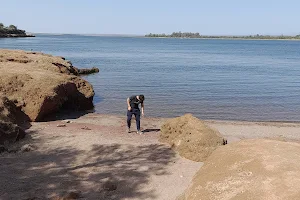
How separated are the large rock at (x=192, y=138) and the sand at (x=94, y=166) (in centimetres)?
32

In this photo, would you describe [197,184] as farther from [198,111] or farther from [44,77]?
[198,111]

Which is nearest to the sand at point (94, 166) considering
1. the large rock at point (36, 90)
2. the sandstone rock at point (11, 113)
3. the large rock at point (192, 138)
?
the large rock at point (192, 138)

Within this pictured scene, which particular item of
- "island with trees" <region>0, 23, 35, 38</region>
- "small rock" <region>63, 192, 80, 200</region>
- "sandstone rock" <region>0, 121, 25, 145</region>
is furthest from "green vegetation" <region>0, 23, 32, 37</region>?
"small rock" <region>63, 192, 80, 200</region>

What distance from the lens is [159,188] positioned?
29.8 feet

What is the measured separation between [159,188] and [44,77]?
1163 cm

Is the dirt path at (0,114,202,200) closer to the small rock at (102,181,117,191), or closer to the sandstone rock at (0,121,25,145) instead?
the small rock at (102,181,117,191)

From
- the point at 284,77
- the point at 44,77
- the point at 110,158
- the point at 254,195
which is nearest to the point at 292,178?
the point at 254,195

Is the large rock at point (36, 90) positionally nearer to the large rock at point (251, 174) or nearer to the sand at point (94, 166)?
the sand at point (94, 166)

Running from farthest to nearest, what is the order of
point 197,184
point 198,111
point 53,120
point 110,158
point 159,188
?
point 198,111 < point 53,120 < point 110,158 < point 159,188 < point 197,184

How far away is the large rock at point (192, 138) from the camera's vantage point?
11.4 meters

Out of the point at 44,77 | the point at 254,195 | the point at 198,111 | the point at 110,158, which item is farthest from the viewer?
the point at 198,111

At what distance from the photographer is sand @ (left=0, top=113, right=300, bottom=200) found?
28.9 ft

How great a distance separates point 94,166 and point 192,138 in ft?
11.5

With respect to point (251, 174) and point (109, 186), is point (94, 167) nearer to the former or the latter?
point (109, 186)
